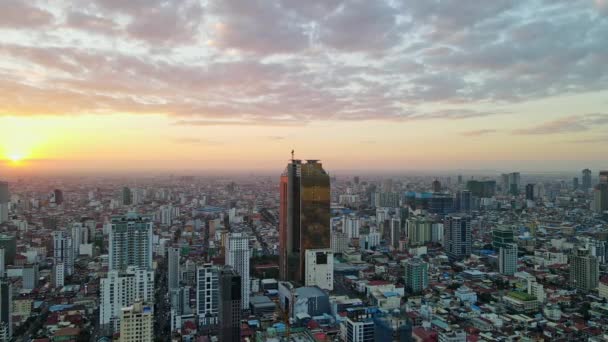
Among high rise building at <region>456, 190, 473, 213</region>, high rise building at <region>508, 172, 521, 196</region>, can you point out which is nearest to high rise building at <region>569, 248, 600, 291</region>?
high rise building at <region>456, 190, 473, 213</region>

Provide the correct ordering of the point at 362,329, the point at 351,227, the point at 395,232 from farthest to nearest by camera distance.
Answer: the point at 351,227 → the point at 395,232 → the point at 362,329

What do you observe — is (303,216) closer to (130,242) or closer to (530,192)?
(130,242)

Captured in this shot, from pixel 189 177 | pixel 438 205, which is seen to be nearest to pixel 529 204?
pixel 438 205

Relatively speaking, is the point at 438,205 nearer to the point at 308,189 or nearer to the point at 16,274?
the point at 308,189

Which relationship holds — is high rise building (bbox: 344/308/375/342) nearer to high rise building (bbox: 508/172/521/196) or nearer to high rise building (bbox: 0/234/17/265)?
high rise building (bbox: 0/234/17/265)

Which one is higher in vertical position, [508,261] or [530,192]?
[530,192]

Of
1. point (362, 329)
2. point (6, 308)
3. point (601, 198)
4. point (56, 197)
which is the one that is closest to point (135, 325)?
point (362, 329)
